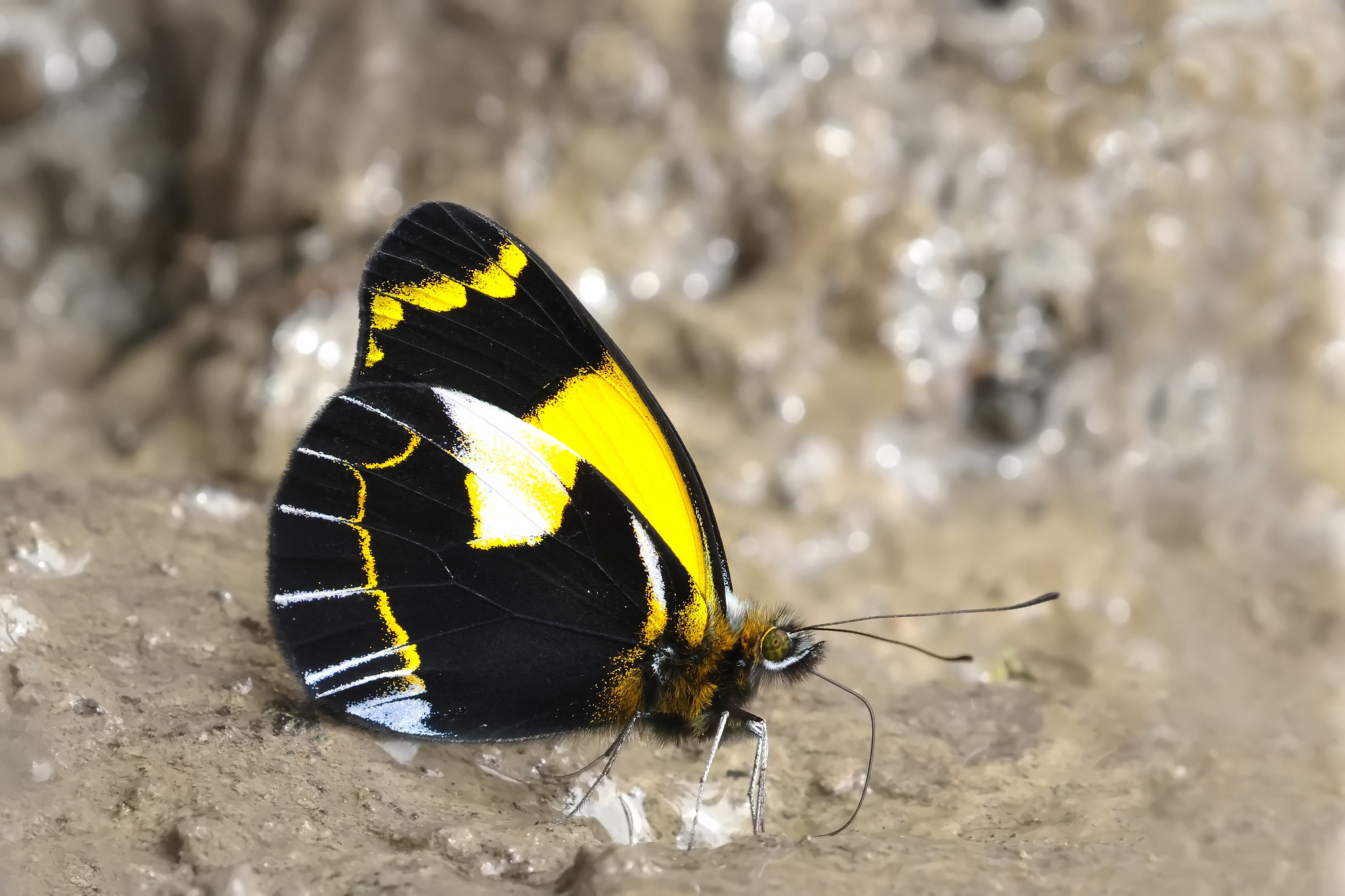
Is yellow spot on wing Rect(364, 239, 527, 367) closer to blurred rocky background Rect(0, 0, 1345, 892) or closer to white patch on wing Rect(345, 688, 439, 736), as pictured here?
white patch on wing Rect(345, 688, 439, 736)

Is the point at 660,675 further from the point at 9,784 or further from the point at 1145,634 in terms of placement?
the point at 1145,634

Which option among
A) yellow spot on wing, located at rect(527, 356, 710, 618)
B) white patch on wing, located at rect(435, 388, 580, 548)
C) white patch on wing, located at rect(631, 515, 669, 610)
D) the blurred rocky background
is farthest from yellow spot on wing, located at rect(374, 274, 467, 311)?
the blurred rocky background

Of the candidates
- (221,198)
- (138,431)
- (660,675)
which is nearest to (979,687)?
(660,675)

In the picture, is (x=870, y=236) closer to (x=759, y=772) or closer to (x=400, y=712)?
(x=759, y=772)

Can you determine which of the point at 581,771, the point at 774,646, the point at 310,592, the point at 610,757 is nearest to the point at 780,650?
the point at 774,646

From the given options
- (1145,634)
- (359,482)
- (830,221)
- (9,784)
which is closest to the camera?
(9,784)
